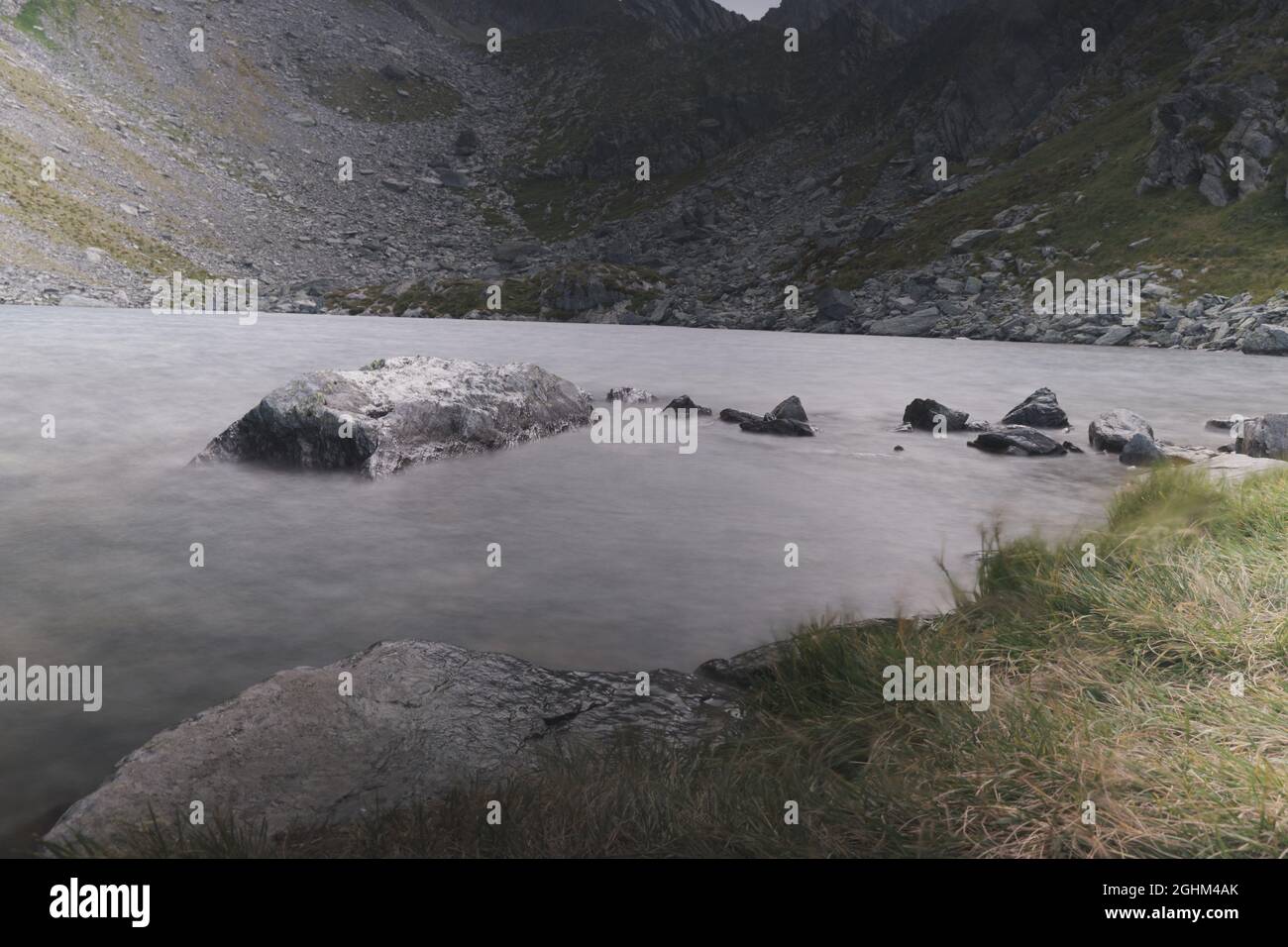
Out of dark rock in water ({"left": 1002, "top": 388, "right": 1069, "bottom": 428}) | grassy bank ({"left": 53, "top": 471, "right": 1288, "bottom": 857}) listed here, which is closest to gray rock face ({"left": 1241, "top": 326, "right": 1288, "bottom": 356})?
dark rock in water ({"left": 1002, "top": 388, "right": 1069, "bottom": 428})

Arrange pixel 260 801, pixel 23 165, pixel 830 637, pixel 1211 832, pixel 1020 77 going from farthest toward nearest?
1. pixel 1020 77
2. pixel 23 165
3. pixel 830 637
4. pixel 260 801
5. pixel 1211 832

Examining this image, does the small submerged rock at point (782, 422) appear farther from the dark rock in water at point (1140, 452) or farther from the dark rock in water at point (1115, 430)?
the dark rock in water at point (1140, 452)

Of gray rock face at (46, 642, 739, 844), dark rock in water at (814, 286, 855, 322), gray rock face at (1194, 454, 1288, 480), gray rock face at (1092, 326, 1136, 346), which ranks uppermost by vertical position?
dark rock in water at (814, 286, 855, 322)

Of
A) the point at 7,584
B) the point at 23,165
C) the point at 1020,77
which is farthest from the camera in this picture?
the point at 1020,77

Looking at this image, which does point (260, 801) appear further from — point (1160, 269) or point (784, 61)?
point (784, 61)

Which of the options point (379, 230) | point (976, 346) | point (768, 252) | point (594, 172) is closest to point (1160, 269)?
point (976, 346)

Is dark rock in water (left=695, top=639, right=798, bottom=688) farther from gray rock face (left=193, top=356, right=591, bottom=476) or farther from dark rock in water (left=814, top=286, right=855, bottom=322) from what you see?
dark rock in water (left=814, top=286, right=855, bottom=322)
